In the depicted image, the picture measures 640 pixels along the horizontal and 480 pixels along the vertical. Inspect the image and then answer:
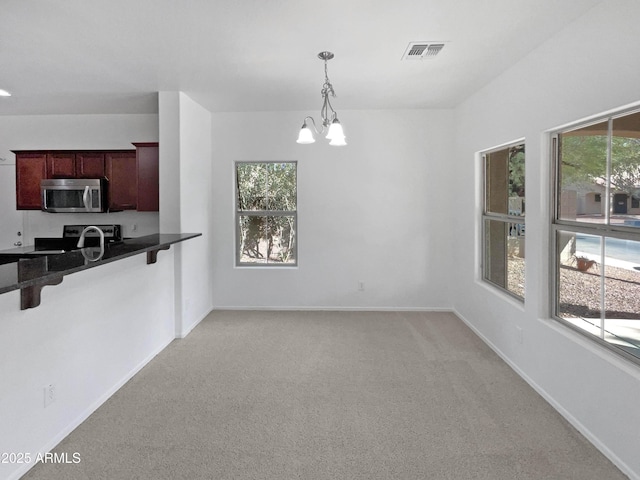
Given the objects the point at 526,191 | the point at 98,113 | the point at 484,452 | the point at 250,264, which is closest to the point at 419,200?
the point at 526,191

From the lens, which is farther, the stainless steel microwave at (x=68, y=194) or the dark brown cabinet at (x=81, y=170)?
the dark brown cabinet at (x=81, y=170)

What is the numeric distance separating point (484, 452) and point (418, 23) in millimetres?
2638

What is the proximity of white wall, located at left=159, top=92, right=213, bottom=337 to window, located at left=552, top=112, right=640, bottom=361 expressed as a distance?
344 cm

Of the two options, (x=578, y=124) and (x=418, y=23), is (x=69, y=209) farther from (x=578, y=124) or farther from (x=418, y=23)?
(x=578, y=124)

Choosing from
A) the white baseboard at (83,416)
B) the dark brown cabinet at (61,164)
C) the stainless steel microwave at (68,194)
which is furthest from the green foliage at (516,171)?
the dark brown cabinet at (61,164)

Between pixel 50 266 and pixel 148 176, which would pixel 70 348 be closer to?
pixel 50 266

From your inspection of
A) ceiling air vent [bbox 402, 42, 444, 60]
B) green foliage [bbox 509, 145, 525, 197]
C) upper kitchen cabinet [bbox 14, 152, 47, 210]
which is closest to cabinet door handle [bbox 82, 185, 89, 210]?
upper kitchen cabinet [bbox 14, 152, 47, 210]

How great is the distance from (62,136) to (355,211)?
13.0 ft

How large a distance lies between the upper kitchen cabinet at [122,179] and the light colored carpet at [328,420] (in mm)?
2171

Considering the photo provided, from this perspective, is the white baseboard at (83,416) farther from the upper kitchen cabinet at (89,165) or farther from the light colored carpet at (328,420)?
the upper kitchen cabinet at (89,165)

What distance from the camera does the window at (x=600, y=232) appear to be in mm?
2303

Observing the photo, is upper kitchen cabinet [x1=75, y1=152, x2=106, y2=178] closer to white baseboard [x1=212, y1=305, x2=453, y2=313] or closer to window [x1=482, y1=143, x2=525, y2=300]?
white baseboard [x1=212, y1=305, x2=453, y2=313]

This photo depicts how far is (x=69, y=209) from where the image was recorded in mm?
5070

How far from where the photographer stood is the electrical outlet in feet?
7.69
